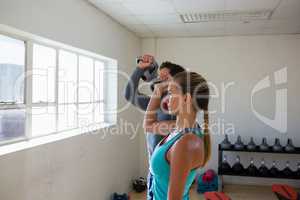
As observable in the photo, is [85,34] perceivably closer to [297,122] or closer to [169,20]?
[169,20]

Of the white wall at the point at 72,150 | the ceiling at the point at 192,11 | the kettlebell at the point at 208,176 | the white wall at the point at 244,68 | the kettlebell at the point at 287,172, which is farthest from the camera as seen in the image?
the white wall at the point at 244,68

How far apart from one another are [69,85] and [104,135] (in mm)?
878

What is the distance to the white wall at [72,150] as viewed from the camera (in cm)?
224

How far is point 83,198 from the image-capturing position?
3357 mm

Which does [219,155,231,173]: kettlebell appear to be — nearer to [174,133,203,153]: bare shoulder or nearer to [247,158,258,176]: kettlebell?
[247,158,258,176]: kettlebell

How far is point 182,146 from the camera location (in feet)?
3.51

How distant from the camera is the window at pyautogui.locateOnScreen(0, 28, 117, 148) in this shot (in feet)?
7.84

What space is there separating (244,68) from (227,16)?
1.51 meters

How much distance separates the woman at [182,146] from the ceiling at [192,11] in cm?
231

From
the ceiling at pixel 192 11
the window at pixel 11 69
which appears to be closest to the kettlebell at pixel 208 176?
the ceiling at pixel 192 11

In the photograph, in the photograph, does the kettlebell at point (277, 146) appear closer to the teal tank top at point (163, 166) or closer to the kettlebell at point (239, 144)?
the kettlebell at point (239, 144)

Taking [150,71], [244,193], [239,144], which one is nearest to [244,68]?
[239,144]

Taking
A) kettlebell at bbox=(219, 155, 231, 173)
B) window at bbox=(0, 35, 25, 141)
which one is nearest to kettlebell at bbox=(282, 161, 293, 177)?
kettlebell at bbox=(219, 155, 231, 173)

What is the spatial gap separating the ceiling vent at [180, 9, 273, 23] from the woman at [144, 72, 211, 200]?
2753mm
